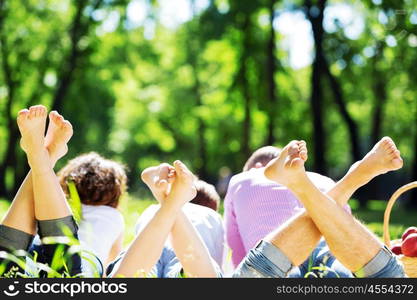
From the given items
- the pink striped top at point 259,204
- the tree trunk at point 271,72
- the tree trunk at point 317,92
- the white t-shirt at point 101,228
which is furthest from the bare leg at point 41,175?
the tree trunk at point 271,72

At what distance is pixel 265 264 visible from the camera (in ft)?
8.77

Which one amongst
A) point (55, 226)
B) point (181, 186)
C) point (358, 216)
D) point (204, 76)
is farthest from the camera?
point (204, 76)

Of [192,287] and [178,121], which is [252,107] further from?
[192,287]

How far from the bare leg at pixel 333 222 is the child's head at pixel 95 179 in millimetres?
1364

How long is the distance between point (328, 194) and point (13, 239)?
143cm

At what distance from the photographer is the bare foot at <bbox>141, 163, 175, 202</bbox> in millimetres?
2812

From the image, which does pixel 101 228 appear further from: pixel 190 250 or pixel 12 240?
pixel 190 250

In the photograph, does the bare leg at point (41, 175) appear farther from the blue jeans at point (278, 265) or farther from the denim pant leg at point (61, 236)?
the blue jeans at point (278, 265)

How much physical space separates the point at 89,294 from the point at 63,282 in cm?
11

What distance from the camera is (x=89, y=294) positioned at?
8.00 feet

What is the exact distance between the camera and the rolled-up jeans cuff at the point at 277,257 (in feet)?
8.79

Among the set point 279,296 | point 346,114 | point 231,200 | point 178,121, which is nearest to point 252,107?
point 346,114

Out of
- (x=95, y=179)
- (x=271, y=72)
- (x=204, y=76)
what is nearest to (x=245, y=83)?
(x=271, y=72)

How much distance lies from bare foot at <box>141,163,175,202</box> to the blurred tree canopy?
771 cm
